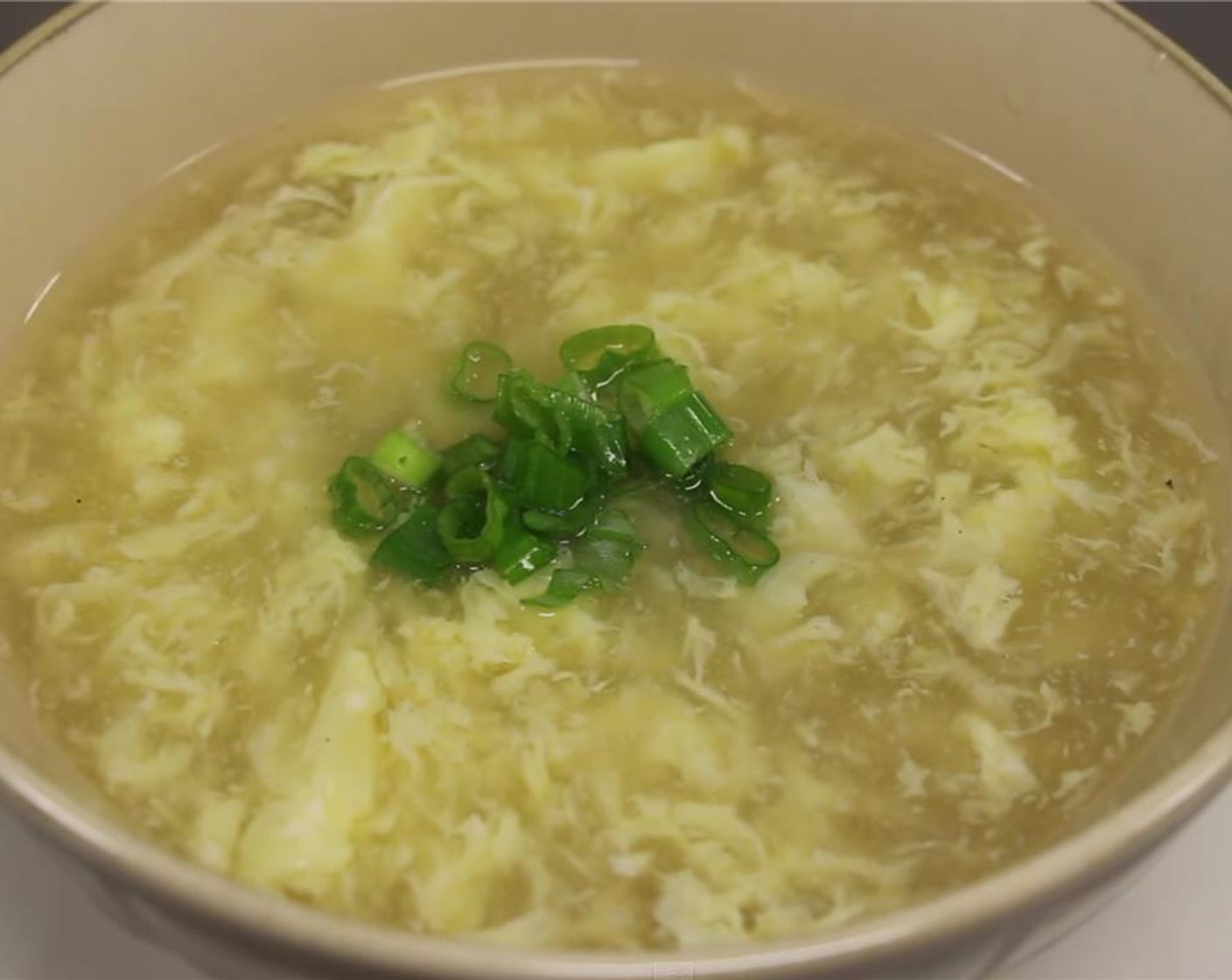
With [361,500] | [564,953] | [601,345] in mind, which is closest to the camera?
[564,953]

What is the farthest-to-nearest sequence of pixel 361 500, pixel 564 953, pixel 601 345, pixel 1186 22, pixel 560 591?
pixel 1186 22 → pixel 601 345 → pixel 361 500 → pixel 560 591 → pixel 564 953

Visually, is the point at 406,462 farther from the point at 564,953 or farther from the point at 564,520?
the point at 564,953

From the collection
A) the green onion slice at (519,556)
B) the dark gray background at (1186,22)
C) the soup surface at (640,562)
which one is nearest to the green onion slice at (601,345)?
the soup surface at (640,562)

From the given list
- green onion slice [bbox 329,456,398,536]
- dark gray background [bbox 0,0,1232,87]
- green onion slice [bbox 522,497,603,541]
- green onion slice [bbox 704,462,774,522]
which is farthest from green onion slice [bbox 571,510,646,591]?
dark gray background [bbox 0,0,1232,87]

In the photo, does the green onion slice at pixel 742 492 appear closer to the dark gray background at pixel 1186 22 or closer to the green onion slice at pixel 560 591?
the green onion slice at pixel 560 591

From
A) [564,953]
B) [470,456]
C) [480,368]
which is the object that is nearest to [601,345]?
[480,368]

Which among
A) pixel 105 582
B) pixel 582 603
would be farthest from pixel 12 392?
pixel 582 603
